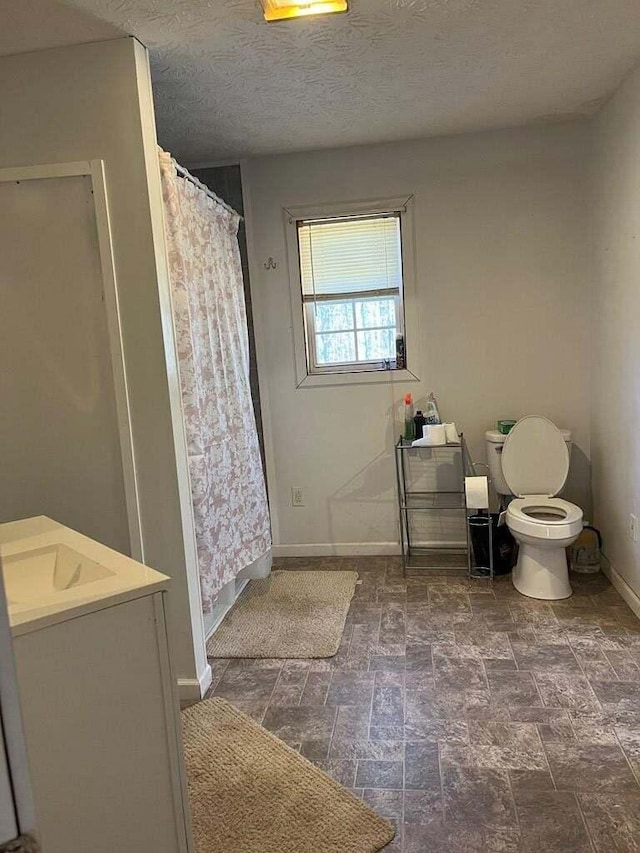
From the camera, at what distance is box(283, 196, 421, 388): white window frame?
3.73 meters

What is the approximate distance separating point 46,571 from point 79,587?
38 centimetres

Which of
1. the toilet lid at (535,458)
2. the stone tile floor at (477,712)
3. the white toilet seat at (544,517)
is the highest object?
the toilet lid at (535,458)

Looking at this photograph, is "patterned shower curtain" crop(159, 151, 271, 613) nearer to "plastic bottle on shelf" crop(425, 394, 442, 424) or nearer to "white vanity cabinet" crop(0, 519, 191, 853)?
"plastic bottle on shelf" crop(425, 394, 442, 424)

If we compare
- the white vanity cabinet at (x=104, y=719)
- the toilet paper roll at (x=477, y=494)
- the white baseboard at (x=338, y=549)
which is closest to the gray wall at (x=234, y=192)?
the white baseboard at (x=338, y=549)

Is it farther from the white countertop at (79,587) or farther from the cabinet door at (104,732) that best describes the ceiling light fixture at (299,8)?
the cabinet door at (104,732)

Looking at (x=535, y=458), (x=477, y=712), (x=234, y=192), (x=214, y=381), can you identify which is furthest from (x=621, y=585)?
(x=234, y=192)

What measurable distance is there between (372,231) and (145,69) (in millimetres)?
1716

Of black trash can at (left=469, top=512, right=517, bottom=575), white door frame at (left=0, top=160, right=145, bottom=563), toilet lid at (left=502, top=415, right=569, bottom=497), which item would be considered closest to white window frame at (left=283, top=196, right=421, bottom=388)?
toilet lid at (left=502, top=415, right=569, bottom=497)

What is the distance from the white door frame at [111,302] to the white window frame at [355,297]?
5.35ft

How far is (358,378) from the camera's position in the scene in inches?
152

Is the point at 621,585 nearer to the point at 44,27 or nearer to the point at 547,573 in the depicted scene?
the point at 547,573

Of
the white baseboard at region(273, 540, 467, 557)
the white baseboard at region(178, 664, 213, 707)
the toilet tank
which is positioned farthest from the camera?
the white baseboard at region(273, 540, 467, 557)

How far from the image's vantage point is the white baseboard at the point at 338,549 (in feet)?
13.1

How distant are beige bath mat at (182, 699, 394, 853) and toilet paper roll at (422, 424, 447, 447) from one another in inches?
70.8
